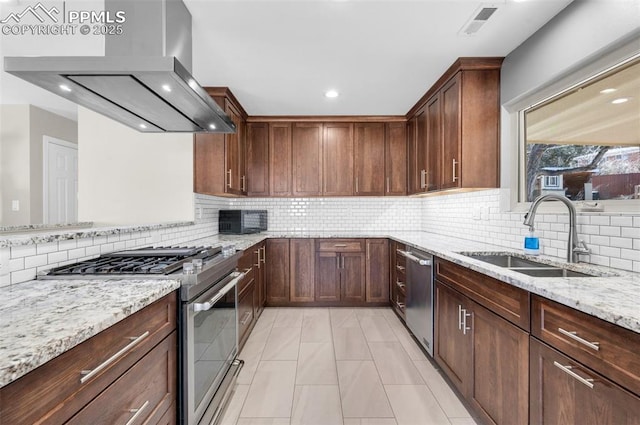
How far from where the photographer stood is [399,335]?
9.81 feet

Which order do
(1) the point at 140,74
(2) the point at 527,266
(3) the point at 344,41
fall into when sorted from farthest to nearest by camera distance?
(3) the point at 344,41, (2) the point at 527,266, (1) the point at 140,74

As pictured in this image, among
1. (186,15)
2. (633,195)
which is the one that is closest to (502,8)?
(633,195)

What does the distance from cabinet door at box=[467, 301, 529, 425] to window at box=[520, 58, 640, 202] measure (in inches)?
41.4

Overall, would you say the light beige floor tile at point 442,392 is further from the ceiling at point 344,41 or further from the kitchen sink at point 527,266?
the ceiling at point 344,41

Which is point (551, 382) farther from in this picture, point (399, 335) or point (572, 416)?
point (399, 335)

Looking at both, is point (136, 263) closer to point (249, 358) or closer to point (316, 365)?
point (249, 358)

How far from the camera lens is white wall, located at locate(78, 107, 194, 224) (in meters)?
2.93

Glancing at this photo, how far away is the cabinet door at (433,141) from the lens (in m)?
2.98

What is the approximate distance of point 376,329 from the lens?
3.12m

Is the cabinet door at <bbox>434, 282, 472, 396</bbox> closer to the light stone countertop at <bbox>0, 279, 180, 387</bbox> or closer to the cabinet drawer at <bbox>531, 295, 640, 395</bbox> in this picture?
the cabinet drawer at <bbox>531, 295, 640, 395</bbox>

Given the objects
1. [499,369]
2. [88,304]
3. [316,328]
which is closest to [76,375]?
[88,304]

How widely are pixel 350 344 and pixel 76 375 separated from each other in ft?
7.59

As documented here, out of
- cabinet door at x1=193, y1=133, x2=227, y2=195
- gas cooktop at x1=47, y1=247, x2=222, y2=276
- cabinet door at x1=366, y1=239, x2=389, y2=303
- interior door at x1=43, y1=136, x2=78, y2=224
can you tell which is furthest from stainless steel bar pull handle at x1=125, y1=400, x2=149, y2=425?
interior door at x1=43, y1=136, x2=78, y2=224

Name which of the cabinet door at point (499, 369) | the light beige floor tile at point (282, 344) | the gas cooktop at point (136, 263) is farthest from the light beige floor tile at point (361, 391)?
the gas cooktop at point (136, 263)
